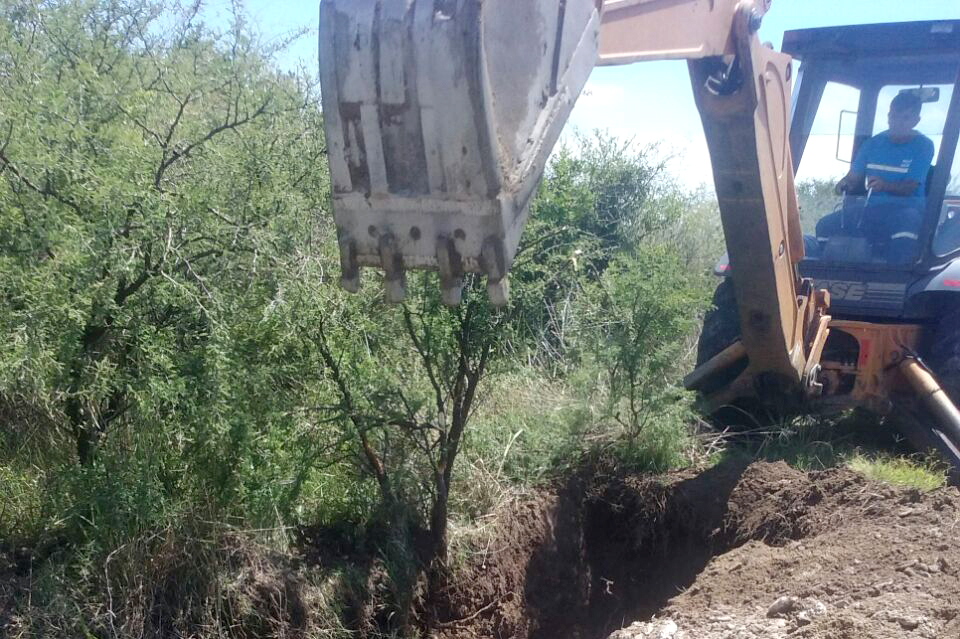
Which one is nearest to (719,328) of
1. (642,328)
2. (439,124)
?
(642,328)

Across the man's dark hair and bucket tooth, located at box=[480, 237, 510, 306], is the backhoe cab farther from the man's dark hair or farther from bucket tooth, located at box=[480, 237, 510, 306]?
bucket tooth, located at box=[480, 237, 510, 306]

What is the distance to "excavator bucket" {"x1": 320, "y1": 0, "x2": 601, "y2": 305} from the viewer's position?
3363 millimetres

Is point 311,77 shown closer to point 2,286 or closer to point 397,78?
point 2,286

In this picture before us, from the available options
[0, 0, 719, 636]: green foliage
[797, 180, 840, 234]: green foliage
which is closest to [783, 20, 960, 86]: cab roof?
[797, 180, 840, 234]: green foliage

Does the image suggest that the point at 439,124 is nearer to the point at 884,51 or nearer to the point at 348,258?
the point at 348,258

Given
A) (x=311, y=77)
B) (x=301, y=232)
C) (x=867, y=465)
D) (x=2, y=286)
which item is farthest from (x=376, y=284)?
(x=867, y=465)

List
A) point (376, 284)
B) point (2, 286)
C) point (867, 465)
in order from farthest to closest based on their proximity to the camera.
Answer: point (867, 465) → point (376, 284) → point (2, 286)

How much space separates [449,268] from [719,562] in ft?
11.9

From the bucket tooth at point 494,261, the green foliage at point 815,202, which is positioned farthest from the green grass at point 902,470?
the bucket tooth at point 494,261

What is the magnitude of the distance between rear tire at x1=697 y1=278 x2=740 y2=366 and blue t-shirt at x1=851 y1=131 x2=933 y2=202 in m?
1.32

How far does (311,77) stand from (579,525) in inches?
144

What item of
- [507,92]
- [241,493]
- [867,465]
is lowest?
[867,465]

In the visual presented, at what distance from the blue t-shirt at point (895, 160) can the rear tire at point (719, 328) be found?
1.32 meters

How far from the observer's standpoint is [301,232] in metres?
5.29
